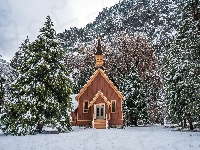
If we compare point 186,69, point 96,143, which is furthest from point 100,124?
point 96,143

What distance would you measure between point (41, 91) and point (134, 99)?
60.1 feet

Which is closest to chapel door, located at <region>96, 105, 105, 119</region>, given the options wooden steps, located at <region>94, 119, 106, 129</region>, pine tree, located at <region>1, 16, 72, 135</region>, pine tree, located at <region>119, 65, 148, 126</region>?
wooden steps, located at <region>94, 119, 106, 129</region>

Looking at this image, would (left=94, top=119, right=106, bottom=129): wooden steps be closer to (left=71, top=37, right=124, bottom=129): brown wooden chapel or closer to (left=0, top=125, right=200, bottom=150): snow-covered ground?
(left=71, top=37, right=124, bottom=129): brown wooden chapel

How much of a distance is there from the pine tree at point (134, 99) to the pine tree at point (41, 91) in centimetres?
1496

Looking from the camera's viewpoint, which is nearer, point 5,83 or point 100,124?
point 100,124

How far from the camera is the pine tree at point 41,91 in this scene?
21.0m

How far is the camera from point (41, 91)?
21984 millimetres

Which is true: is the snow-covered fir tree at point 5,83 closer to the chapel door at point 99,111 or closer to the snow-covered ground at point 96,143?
the snow-covered ground at point 96,143

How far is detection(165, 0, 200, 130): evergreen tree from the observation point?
21.9 metres

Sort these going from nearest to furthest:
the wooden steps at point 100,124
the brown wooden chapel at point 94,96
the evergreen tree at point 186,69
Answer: the evergreen tree at point 186,69 → the wooden steps at point 100,124 → the brown wooden chapel at point 94,96

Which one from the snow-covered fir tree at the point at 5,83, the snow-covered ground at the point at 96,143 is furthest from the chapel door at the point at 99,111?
the snow-covered ground at the point at 96,143

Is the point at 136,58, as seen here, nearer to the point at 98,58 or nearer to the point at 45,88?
the point at 98,58

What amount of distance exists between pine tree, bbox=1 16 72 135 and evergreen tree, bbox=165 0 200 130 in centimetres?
1145

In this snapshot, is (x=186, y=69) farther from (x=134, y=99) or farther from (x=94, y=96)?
(x=134, y=99)
